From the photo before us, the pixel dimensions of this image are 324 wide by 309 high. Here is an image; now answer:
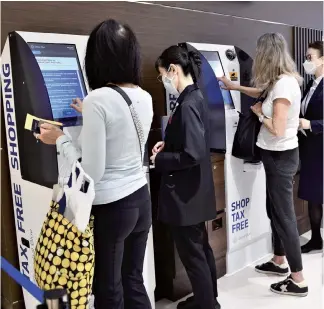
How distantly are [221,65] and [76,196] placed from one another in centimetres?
175

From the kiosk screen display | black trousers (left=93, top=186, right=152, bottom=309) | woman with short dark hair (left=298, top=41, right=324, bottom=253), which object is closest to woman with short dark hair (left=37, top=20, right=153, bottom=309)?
black trousers (left=93, top=186, right=152, bottom=309)

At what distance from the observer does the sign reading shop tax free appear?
3074 mm

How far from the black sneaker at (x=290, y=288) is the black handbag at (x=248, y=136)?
30.9 inches

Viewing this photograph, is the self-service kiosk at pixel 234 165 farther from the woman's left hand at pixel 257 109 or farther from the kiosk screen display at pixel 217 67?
the woman's left hand at pixel 257 109

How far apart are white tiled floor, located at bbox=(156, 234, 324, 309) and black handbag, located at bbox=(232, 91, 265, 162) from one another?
82 centimetres

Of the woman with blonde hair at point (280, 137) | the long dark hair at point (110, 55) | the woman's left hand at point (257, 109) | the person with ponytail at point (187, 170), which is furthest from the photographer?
the woman's left hand at point (257, 109)

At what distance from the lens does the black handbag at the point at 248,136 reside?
111 inches

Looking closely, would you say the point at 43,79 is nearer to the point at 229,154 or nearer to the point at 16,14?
the point at 16,14

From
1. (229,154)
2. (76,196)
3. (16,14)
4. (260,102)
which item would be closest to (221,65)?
(260,102)

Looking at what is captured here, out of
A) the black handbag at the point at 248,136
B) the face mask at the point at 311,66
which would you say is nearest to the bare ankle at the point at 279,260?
the black handbag at the point at 248,136

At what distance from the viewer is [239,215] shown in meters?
3.12

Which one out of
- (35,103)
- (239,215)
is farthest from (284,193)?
(35,103)

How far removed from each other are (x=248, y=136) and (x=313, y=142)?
77 cm

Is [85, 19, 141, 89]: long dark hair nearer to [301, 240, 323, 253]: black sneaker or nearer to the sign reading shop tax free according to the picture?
the sign reading shop tax free
